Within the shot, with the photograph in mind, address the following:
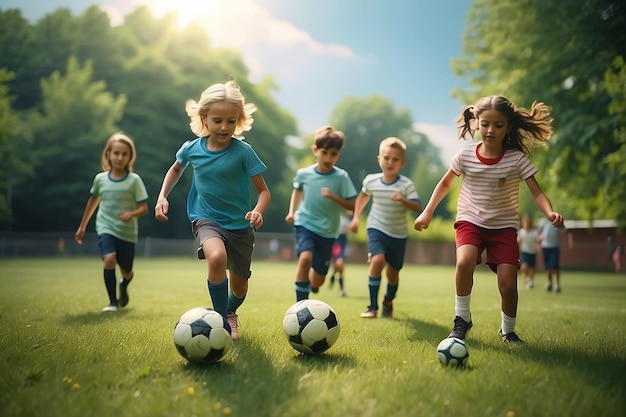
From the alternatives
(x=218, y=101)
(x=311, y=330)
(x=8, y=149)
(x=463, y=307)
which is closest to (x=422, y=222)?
(x=463, y=307)

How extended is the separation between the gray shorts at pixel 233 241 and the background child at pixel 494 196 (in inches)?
63.9

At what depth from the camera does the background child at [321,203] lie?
7.41m

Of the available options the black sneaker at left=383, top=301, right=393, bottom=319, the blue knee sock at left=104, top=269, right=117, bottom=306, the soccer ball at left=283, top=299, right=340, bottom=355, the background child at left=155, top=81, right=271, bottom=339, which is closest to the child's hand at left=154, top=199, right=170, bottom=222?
the background child at left=155, top=81, right=271, bottom=339

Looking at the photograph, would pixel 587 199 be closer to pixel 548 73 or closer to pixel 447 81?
pixel 548 73

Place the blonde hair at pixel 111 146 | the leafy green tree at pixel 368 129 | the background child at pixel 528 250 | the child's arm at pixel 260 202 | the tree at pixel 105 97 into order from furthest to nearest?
the leafy green tree at pixel 368 129
the tree at pixel 105 97
the background child at pixel 528 250
the blonde hair at pixel 111 146
the child's arm at pixel 260 202

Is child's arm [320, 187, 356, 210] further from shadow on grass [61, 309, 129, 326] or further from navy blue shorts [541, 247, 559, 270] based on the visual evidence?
navy blue shorts [541, 247, 559, 270]

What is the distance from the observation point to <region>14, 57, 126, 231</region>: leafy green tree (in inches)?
1325

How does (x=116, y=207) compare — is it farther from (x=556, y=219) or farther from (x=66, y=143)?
(x=66, y=143)

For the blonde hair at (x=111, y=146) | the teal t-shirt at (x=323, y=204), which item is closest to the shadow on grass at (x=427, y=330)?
the teal t-shirt at (x=323, y=204)

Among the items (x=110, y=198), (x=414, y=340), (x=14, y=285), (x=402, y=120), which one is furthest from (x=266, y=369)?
(x=402, y=120)

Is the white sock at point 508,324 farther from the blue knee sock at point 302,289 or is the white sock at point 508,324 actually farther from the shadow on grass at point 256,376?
the blue knee sock at point 302,289

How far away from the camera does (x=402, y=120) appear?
67.3 metres

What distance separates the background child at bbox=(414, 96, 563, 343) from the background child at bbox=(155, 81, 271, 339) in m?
1.65

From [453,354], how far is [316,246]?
12.2 ft
